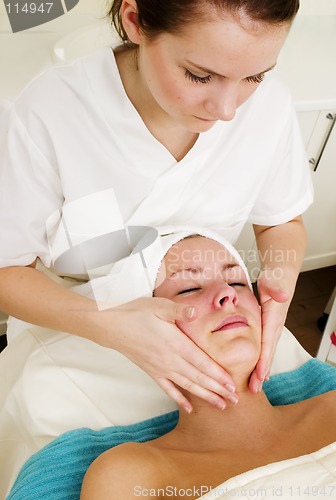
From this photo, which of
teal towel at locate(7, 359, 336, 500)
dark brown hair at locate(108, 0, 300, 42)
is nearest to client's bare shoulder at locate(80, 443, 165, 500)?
teal towel at locate(7, 359, 336, 500)

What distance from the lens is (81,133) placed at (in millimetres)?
1078

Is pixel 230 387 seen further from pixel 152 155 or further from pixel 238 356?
pixel 152 155

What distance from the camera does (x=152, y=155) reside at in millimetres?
1134

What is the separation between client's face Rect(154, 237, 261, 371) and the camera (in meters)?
1.08

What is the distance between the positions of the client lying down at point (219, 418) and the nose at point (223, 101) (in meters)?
0.36

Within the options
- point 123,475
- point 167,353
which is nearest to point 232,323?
point 167,353

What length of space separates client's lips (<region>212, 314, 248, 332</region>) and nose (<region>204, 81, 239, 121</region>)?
0.42 metres

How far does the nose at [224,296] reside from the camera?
109 cm

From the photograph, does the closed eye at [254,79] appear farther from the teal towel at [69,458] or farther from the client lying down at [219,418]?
the teal towel at [69,458]

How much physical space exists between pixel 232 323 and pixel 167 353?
176mm

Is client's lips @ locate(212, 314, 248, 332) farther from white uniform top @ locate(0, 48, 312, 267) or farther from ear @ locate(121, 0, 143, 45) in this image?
ear @ locate(121, 0, 143, 45)

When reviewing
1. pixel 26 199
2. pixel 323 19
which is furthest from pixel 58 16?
pixel 323 19

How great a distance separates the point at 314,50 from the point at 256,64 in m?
1.18

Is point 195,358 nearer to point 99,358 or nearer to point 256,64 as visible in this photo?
point 99,358
